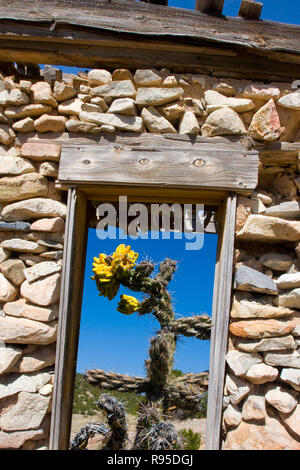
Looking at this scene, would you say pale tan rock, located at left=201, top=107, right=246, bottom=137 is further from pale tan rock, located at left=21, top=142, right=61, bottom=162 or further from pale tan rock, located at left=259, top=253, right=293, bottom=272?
pale tan rock, located at left=21, top=142, right=61, bottom=162

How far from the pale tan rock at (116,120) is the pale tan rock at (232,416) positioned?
53.9 inches

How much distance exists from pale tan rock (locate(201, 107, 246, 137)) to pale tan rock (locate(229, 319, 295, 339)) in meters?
0.93

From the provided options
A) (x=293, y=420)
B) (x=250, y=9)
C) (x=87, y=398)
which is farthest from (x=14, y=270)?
(x=87, y=398)

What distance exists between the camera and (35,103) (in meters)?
1.91

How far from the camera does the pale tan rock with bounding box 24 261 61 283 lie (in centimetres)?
172

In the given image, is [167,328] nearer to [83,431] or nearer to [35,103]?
[83,431]

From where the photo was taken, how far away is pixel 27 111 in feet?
6.21

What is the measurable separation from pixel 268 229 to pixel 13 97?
1.43 metres

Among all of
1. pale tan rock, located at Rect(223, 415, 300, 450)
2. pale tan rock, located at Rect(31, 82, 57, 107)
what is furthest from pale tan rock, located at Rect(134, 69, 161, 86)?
pale tan rock, located at Rect(223, 415, 300, 450)

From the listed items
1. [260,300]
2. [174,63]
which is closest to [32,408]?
[260,300]

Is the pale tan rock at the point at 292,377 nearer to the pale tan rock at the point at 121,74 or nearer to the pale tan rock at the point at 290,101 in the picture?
the pale tan rock at the point at 290,101

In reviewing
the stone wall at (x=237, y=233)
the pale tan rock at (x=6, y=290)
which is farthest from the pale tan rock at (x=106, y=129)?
the pale tan rock at (x=6, y=290)

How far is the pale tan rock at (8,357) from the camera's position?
1616 mm

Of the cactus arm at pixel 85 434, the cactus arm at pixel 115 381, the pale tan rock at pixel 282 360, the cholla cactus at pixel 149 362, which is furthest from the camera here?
the cactus arm at pixel 115 381
